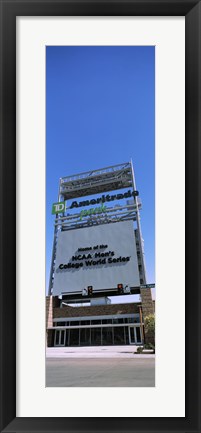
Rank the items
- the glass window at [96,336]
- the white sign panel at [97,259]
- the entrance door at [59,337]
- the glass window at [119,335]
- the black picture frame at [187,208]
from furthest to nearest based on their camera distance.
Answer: the white sign panel at [97,259]
the entrance door at [59,337]
the glass window at [96,336]
the glass window at [119,335]
the black picture frame at [187,208]

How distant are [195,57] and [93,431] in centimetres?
245

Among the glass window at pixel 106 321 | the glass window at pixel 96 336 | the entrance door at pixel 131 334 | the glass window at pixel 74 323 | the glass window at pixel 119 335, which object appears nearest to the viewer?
the entrance door at pixel 131 334

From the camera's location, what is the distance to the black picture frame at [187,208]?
226 centimetres

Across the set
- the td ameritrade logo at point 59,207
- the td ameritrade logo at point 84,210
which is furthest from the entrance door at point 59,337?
the td ameritrade logo at point 59,207

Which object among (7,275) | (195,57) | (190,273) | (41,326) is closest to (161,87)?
(195,57)

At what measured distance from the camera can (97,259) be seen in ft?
85.9

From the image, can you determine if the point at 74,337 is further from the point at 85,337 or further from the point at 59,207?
the point at 59,207

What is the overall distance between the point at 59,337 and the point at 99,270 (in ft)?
17.4

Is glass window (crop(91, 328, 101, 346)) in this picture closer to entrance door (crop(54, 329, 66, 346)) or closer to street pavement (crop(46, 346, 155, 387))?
entrance door (crop(54, 329, 66, 346))

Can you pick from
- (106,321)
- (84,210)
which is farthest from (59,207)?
(106,321)

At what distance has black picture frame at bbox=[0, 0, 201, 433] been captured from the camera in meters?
2.26

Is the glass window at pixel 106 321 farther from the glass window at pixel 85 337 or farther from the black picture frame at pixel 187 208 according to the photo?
the black picture frame at pixel 187 208

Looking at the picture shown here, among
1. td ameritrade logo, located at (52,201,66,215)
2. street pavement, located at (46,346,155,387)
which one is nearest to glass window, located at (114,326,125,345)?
street pavement, located at (46,346,155,387)

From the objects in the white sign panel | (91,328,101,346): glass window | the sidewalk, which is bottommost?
(91,328,101,346): glass window
